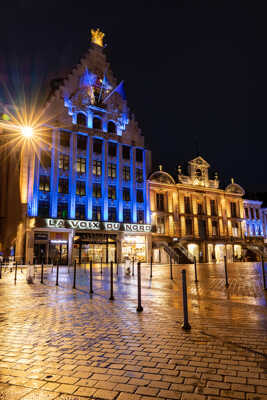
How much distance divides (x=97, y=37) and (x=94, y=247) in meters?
31.3

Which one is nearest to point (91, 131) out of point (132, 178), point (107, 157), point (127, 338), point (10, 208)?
point (107, 157)

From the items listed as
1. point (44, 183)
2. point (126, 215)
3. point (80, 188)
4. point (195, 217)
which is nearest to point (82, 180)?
point (80, 188)

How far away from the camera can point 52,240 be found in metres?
31.7

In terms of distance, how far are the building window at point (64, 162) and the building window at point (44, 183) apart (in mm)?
2408

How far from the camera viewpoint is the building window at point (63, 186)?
1330 inches

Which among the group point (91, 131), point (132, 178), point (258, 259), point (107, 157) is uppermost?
point (91, 131)

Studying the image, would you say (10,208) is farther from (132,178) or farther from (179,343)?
(179,343)

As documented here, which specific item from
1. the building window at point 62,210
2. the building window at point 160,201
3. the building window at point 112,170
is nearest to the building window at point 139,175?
the building window at point 112,170

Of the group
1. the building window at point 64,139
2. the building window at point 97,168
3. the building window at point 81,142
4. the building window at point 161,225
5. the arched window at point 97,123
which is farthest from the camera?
the building window at point 161,225

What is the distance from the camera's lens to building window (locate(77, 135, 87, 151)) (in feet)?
119

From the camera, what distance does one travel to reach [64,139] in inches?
1382

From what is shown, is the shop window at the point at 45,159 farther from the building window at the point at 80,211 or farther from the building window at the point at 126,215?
the building window at the point at 126,215

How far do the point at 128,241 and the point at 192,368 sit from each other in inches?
1357

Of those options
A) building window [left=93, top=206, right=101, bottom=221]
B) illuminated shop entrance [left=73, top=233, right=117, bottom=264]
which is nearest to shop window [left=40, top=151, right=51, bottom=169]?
building window [left=93, top=206, right=101, bottom=221]
